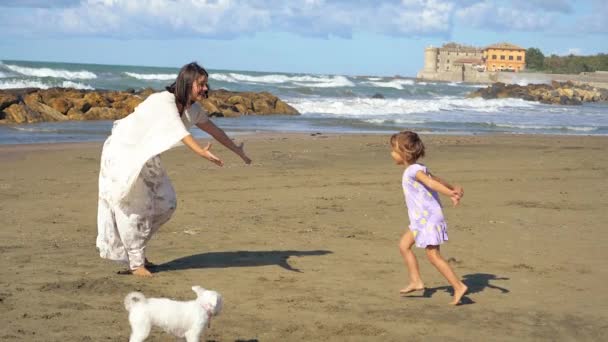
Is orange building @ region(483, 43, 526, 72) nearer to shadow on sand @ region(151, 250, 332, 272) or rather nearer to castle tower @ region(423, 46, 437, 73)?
castle tower @ region(423, 46, 437, 73)

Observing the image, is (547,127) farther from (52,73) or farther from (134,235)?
(52,73)

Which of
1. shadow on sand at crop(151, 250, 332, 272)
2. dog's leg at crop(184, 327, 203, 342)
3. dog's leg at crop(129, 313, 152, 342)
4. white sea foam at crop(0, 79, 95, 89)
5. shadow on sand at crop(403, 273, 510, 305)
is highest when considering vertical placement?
white sea foam at crop(0, 79, 95, 89)

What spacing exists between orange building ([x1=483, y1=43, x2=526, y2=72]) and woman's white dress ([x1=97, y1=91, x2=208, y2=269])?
12799cm

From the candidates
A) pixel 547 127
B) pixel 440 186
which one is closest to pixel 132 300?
pixel 440 186

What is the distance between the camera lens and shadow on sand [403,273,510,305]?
5867 millimetres

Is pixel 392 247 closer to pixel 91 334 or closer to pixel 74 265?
pixel 74 265

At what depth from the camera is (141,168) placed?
5.94 metres

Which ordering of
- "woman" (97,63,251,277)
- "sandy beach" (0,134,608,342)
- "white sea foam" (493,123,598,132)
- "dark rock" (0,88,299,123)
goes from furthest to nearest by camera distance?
"white sea foam" (493,123,598,132) < "dark rock" (0,88,299,123) < "woman" (97,63,251,277) < "sandy beach" (0,134,608,342)

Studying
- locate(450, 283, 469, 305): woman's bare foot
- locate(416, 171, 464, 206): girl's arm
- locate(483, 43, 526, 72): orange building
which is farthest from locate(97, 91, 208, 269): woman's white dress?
locate(483, 43, 526, 72): orange building

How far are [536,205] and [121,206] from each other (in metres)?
5.50

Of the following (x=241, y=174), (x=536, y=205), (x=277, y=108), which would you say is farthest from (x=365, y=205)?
(x=277, y=108)

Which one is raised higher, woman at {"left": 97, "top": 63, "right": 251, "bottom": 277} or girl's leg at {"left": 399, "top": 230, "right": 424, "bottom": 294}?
woman at {"left": 97, "top": 63, "right": 251, "bottom": 277}

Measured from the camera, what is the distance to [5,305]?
17.1 ft

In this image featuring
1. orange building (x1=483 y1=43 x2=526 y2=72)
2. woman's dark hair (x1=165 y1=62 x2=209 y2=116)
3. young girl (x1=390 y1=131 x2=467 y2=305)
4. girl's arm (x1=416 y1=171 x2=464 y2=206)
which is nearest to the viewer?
girl's arm (x1=416 y1=171 x2=464 y2=206)
